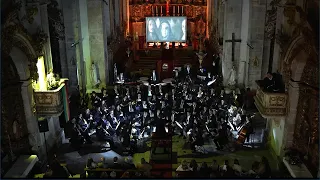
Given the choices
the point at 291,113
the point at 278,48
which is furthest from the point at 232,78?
the point at 291,113

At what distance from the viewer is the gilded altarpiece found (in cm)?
1597

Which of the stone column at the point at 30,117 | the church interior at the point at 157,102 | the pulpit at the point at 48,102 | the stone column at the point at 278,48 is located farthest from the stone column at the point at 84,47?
the stone column at the point at 278,48

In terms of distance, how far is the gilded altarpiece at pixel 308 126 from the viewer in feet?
52.4

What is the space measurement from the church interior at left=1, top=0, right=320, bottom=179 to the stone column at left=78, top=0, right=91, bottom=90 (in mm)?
69

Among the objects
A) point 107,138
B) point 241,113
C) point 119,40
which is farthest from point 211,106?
point 119,40

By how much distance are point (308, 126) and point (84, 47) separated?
1659 cm

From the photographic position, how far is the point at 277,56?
20.1 metres

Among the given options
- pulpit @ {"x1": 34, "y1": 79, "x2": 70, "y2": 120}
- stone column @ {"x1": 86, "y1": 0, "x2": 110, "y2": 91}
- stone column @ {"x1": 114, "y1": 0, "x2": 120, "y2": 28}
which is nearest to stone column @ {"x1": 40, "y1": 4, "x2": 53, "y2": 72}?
pulpit @ {"x1": 34, "y1": 79, "x2": 70, "y2": 120}

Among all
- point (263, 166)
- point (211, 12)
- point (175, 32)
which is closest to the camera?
point (263, 166)

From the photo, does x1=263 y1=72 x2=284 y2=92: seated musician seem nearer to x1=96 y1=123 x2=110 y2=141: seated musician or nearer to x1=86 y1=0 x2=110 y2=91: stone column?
x1=96 y1=123 x2=110 y2=141: seated musician

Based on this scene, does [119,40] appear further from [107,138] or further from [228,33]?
[107,138]

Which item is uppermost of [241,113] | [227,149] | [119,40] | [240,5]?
[240,5]

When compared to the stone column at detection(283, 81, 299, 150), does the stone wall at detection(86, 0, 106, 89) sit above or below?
above

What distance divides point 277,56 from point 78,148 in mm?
10891
